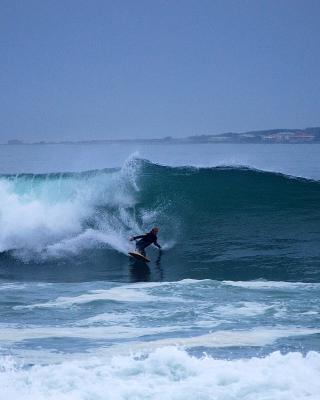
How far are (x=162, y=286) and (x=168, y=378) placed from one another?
536 cm

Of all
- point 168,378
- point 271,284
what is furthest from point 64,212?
point 168,378

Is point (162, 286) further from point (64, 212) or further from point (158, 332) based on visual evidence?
point (64, 212)

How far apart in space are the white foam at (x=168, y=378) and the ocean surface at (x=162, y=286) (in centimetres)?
2

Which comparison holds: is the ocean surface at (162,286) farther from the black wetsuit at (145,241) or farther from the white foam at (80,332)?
the black wetsuit at (145,241)

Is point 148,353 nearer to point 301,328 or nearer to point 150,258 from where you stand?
point 301,328

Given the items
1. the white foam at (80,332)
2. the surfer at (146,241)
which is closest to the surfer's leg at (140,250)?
the surfer at (146,241)

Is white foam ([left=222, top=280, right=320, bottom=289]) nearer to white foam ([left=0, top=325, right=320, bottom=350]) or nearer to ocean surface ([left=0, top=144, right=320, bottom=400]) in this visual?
ocean surface ([left=0, top=144, right=320, bottom=400])

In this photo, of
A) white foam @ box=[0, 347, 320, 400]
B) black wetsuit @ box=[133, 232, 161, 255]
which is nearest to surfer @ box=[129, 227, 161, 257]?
black wetsuit @ box=[133, 232, 161, 255]

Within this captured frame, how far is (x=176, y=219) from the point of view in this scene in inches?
761

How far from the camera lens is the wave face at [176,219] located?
15.7 meters

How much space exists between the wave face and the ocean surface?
56 millimetres

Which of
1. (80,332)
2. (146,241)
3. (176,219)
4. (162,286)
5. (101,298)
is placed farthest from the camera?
(176,219)

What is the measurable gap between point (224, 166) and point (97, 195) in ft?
21.1

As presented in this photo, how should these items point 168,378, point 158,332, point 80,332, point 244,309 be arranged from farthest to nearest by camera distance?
point 244,309 < point 80,332 < point 158,332 < point 168,378
